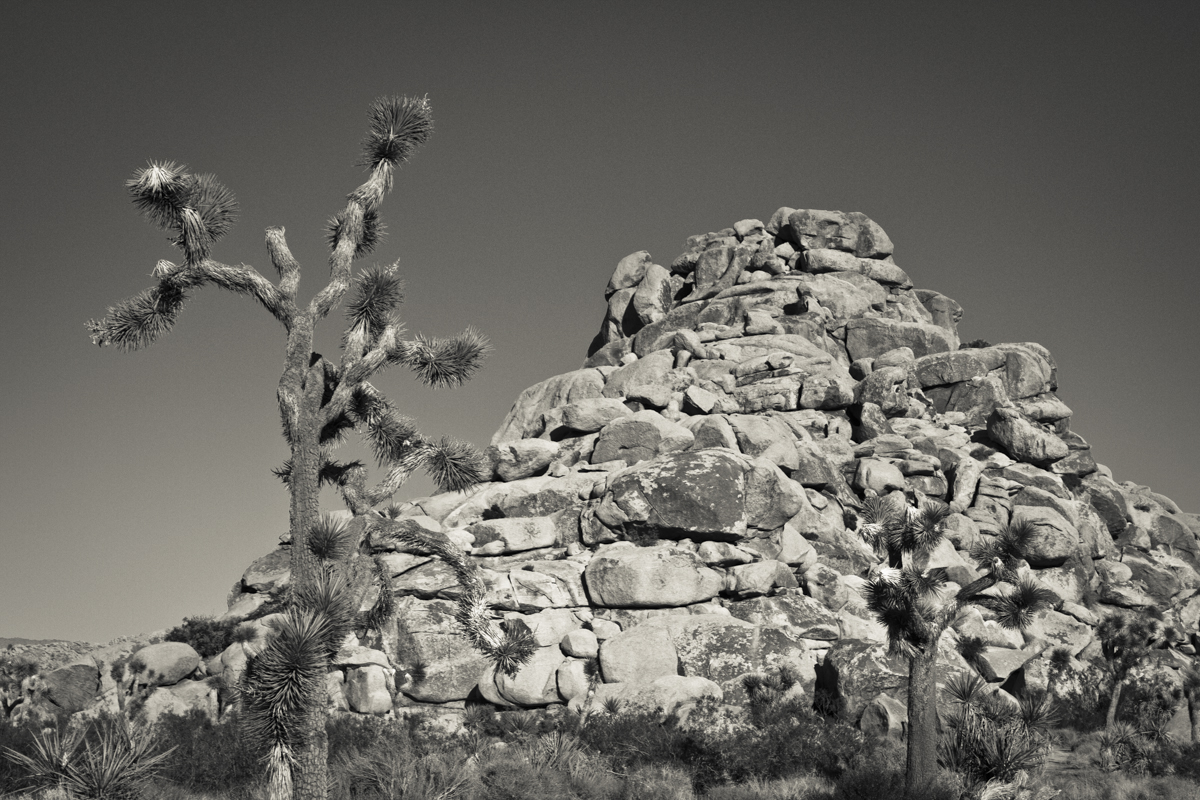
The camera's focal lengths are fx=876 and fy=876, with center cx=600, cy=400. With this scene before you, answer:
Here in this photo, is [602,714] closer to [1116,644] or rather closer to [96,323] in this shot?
[96,323]

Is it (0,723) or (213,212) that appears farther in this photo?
(0,723)

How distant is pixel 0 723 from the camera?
73.5 feet

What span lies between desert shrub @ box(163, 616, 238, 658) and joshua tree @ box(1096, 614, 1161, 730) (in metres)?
28.1

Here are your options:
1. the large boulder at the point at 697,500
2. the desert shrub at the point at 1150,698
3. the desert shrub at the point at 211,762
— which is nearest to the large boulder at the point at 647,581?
the large boulder at the point at 697,500

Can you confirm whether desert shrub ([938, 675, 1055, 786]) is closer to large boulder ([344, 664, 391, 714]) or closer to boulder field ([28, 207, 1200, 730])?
boulder field ([28, 207, 1200, 730])

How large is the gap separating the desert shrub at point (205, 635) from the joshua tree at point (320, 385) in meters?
18.9

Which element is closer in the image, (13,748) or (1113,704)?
(13,748)

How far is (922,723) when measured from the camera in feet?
55.6

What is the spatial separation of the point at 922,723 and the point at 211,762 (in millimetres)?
15091

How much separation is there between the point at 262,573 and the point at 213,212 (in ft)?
86.6

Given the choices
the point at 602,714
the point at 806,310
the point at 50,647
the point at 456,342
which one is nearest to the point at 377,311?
the point at 456,342

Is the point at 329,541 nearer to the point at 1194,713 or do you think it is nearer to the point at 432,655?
the point at 432,655

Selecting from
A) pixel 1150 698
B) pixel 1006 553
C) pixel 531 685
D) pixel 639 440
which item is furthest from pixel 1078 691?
pixel 639 440

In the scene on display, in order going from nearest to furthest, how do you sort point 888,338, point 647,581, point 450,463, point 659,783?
point 450,463, point 659,783, point 647,581, point 888,338
